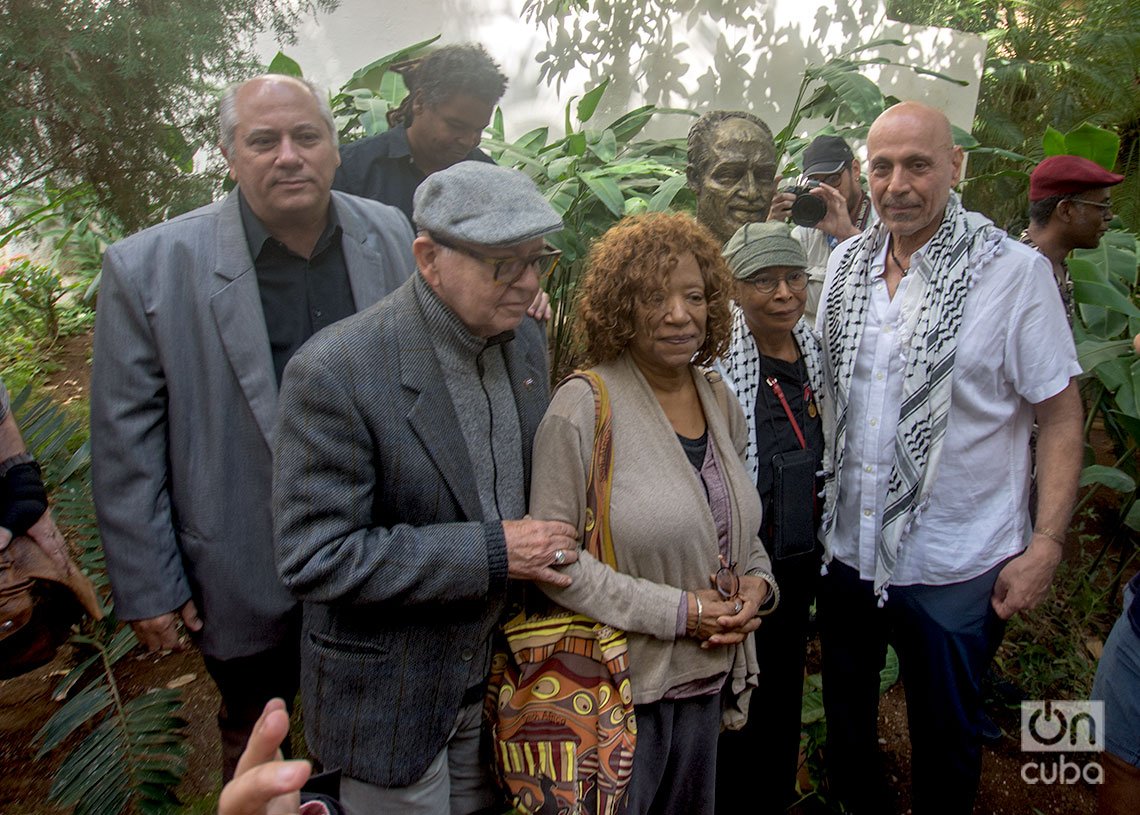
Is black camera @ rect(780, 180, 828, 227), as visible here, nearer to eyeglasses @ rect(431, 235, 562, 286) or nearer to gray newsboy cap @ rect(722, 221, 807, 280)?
gray newsboy cap @ rect(722, 221, 807, 280)

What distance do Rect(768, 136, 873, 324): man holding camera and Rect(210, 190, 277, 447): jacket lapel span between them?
5.96ft

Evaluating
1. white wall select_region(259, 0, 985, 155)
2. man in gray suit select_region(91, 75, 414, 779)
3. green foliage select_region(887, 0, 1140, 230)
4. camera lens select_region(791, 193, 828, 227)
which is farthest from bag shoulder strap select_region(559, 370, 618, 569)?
green foliage select_region(887, 0, 1140, 230)

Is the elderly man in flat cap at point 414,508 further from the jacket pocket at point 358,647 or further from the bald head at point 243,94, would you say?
the bald head at point 243,94

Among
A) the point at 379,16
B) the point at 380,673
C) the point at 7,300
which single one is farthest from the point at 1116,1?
the point at 7,300

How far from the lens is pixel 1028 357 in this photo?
2141 mm

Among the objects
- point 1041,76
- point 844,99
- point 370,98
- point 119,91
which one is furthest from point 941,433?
point 1041,76

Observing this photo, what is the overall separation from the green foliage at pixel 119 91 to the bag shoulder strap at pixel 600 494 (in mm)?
2441

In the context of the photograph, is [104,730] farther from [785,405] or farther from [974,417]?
[974,417]

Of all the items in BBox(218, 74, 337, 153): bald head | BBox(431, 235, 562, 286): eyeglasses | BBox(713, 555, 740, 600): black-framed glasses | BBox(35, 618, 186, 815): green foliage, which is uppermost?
BBox(218, 74, 337, 153): bald head

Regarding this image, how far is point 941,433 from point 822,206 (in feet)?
3.59

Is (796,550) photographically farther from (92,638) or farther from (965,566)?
(92,638)

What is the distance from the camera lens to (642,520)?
70.7 inches

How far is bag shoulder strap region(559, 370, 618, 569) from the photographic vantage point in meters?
1.78

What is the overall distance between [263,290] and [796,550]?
159cm
